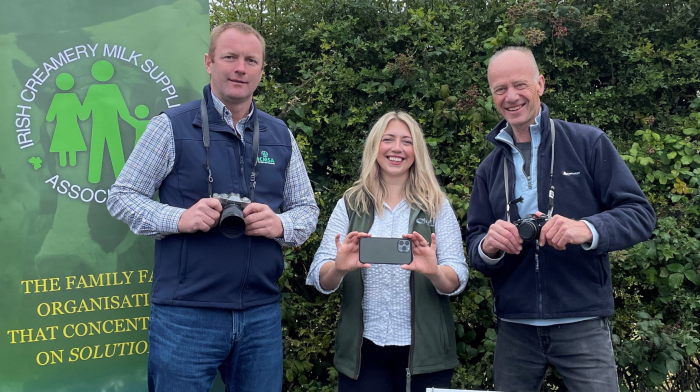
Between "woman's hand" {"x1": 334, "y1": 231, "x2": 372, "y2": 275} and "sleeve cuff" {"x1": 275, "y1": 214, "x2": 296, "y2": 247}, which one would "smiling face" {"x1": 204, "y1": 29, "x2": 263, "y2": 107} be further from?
"woman's hand" {"x1": 334, "y1": 231, "x2": 372, "y2": 275}

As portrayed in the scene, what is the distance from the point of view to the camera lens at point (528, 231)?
224 centimetres

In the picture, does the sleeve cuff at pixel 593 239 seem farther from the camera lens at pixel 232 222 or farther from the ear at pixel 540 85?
the camera lens at pixel 232 222

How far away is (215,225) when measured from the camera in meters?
2.37

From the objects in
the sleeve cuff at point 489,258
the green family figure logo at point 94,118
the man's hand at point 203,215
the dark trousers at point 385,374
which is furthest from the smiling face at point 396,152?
the green family figure logo at point 94,118

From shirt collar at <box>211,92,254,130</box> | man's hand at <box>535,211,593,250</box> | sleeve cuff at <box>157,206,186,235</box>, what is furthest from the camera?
shirt collar at <box>211,92,254,130</box>

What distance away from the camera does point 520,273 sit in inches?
99.2

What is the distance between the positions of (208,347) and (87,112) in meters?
1.26

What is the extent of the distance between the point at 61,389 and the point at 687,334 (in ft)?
10.9

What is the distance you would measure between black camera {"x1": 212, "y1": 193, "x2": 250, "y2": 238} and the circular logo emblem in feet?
2.78

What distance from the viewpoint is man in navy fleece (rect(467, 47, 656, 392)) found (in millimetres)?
2348

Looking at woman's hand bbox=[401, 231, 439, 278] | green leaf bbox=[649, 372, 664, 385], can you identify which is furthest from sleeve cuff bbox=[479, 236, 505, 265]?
green leaf bbox=[649, 372, 664, 385]

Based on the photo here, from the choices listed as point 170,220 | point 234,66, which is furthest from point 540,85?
point 170,220

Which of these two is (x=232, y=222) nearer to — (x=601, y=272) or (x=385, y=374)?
(x=385, y=374)

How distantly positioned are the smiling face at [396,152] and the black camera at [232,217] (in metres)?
0.80
